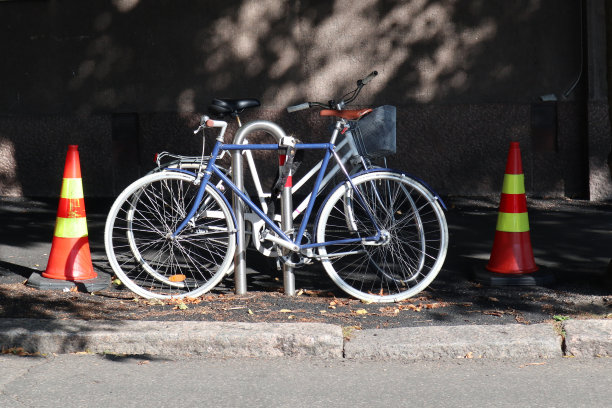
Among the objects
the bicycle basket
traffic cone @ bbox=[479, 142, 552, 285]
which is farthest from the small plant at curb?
traffic cone @ bbox=[479, 142, 552, 285]

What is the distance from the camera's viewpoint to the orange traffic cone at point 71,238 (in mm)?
5969

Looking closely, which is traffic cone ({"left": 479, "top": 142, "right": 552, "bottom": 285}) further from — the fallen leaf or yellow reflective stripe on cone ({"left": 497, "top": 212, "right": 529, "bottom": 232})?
the fallen leaf

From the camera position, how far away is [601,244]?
7.04 m

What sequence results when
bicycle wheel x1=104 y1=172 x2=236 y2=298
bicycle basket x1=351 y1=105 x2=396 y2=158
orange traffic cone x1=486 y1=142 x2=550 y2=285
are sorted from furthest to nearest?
1. orange traffic cone x1=486 y1=142 x2=550 y2=285
2. bicycle wheel x1=104 y1=172 x2=236 y2=298
3. bicycle basket x1=351 y1=105 x2=396 y2=158

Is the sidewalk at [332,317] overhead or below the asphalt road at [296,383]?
overhead

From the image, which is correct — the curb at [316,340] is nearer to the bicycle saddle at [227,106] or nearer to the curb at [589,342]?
the curb at [589,342]

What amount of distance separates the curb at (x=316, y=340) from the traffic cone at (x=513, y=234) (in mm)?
1122

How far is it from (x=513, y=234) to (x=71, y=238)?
9.53 feet

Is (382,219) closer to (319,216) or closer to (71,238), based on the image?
(319,216)

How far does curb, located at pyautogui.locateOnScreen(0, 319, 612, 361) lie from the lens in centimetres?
457

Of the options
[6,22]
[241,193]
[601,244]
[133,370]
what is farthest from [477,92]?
[133,370]

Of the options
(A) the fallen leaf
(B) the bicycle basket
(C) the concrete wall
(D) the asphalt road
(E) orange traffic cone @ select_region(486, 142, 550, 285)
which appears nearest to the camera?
(D) the asphalt road

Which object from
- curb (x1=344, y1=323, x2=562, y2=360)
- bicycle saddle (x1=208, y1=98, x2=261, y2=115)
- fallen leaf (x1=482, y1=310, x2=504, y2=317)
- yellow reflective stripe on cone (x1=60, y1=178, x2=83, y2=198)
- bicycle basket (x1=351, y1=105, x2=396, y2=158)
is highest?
bicycle saddle (x1=208, y1=98, x2=261, y2=115)

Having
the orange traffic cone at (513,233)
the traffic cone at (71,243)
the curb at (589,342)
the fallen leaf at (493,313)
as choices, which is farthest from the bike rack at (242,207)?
the curb at (589,342)
